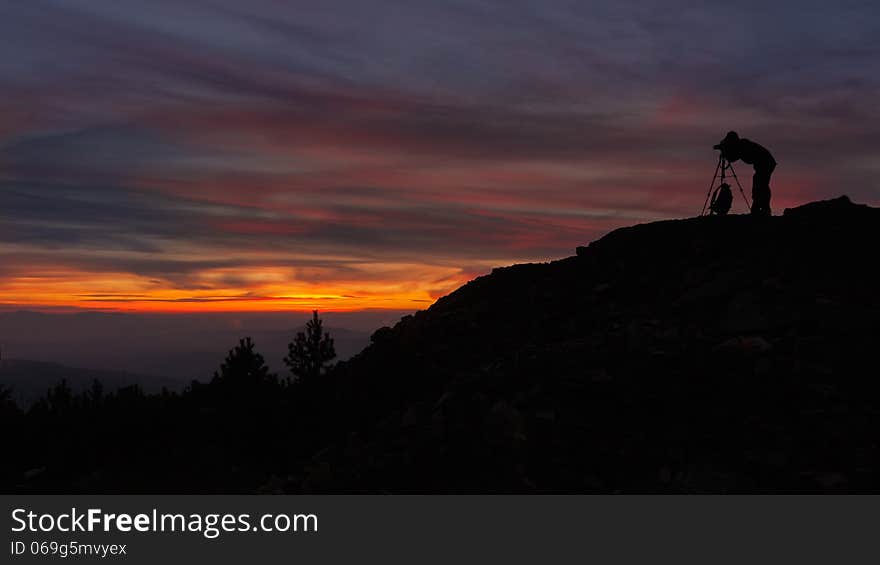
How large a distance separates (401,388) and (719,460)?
380 inches

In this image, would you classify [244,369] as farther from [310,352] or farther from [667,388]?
[667,388]

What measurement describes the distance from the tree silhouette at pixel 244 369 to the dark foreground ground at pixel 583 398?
0.17 m

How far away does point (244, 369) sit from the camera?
22312mm

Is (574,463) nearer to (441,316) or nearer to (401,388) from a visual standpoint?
(401,388)

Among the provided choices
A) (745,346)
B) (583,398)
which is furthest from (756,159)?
(583,398)

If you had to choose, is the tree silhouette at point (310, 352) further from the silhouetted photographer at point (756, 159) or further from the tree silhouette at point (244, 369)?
the silhouetted photographer at point (756, 159)

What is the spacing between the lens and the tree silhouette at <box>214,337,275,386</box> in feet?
71.7

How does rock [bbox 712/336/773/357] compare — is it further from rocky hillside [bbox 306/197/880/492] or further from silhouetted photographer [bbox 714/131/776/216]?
silhouetted photographer [bbox 714/131/776/216]

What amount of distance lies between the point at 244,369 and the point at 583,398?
11.4 m

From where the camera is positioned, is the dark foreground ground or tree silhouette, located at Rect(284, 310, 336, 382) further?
tree silhouette, located at Rect(284, 310, 336, 382)

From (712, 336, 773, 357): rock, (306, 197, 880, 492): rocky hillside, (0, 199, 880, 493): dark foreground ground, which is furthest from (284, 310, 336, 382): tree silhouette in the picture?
(712, 336, 773, 357): rock

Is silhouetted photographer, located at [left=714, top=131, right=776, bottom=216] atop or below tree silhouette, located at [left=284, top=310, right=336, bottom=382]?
atop

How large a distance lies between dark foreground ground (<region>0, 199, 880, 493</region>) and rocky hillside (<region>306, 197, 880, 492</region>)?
0.04 meters

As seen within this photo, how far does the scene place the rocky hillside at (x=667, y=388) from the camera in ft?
41.4
